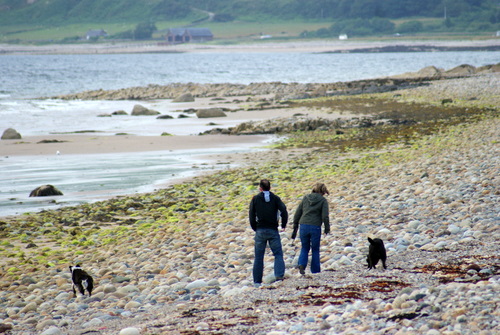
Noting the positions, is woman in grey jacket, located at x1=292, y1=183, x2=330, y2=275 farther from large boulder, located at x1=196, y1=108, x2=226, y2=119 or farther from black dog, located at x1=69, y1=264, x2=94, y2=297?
large boulder, located at x1=196, y1=108, x2=226, y2=119

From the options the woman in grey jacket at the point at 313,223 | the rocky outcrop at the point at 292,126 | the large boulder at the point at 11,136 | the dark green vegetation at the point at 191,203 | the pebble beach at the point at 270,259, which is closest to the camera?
the pebble beach at the point at 270,259

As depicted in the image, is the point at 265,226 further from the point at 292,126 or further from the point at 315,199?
the point at 292,126

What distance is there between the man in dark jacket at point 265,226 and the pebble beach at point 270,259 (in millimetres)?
240

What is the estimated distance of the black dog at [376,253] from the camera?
9094 mm

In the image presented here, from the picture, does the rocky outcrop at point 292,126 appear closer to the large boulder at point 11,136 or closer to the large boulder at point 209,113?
the large boulder at point 209,113

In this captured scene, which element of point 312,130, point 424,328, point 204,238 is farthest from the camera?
point 312,130

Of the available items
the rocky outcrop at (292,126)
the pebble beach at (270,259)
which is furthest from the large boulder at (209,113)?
the pebble beach at (270,259)

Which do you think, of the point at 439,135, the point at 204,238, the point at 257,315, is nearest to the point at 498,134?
the point at 439,135

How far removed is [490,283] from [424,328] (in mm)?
1558

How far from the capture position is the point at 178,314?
26.8ft

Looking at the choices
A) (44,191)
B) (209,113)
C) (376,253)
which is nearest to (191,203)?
(44,191)

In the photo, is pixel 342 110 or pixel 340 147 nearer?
pixel 340 147

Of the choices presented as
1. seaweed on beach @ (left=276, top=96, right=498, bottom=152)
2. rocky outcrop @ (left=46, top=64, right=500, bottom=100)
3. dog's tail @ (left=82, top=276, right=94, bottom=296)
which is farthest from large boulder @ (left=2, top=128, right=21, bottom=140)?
rocky outcrop @ (left=46, top=64, right=500, bottom=100)

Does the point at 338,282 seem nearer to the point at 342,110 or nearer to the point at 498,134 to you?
the point at 498,134
